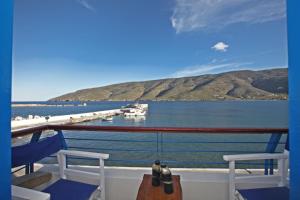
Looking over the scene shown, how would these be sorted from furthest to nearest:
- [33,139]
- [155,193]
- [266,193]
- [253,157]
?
[33,139] → [253,157] → [266,193] → [155,193]

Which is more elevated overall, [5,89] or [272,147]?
[5,89]

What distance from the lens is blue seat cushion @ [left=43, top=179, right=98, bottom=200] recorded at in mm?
1553

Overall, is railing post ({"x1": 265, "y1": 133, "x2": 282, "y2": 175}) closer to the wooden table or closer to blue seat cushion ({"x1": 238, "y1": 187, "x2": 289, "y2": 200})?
blue seat cushion ({"x1": 238, "y1": 187, "x2": 289, "y2": 200})

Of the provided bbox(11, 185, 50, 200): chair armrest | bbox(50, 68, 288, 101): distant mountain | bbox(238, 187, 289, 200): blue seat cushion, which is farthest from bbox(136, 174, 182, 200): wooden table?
bbox(50, 68, 288, 101): distant mountain

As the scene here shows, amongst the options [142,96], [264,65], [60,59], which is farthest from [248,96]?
[60,59]

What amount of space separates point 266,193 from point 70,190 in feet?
5.27

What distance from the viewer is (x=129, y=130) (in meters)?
2.10

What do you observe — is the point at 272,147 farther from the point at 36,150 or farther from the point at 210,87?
the point at 210,87

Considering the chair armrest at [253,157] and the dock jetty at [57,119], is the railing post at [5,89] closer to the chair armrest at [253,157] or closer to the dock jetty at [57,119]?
the chair armrest at [253,157]

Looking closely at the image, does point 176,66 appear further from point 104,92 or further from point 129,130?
point 104,92

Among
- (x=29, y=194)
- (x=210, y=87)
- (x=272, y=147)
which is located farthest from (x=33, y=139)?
(x=210, y=87)

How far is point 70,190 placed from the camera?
1.66 metres

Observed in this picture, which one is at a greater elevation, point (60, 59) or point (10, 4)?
point (60, 59)

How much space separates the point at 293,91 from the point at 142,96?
192ft
